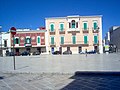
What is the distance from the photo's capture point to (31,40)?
45.5 metres

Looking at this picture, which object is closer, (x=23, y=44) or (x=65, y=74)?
(x=65, y=74)

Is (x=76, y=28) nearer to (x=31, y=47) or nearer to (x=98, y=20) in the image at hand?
(x=98, y=20)

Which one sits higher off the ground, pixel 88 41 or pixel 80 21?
pixel 80 21

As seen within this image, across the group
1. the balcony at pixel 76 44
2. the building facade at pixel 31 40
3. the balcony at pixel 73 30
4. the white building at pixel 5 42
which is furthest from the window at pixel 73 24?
the white building at pixel 5 42

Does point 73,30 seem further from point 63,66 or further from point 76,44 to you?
point 63,66

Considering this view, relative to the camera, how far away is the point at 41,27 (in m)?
48.9

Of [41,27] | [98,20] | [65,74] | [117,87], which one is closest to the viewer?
[117,87]

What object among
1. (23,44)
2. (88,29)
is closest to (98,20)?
(88,29)

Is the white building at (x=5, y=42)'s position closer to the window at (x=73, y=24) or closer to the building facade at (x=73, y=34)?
the building facade at (x=73, y=34)

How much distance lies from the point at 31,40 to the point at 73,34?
454 inches

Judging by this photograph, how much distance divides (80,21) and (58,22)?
5.93 meters

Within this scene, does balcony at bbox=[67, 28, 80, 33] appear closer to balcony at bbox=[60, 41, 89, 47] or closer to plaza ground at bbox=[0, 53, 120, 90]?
balcony at bbox=[60, 41, 89, 47]

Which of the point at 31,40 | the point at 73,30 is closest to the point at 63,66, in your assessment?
the point at 73,30

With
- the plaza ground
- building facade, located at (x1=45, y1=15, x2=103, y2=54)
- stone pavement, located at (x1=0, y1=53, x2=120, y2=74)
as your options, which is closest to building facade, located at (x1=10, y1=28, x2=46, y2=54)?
building facade, located at (x1=45, y1=15, x2=103, y2=54)
